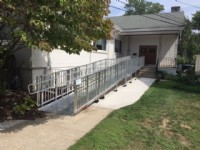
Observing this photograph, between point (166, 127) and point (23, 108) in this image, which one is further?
point (23, 108)

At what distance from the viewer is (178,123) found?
7.39 meters

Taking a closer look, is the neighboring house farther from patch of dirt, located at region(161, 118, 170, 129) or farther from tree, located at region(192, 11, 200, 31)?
tree, located at region(192, 11, 200, 31)

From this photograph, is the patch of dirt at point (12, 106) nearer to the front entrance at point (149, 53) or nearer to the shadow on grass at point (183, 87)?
the shadow on grass at point (183, 87)

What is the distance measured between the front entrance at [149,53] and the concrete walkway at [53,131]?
607 inches

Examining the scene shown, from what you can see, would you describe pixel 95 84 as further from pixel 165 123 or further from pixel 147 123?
pixel 165 123

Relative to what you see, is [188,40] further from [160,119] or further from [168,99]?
[160,119]

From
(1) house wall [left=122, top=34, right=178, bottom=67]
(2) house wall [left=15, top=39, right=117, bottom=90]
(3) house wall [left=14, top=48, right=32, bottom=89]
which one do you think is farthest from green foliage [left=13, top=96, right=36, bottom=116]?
(1) house wall [left=122, top=34, right=178, bottom=67]

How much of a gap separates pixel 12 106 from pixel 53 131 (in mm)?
2606

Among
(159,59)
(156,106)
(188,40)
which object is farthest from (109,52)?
(188,40)

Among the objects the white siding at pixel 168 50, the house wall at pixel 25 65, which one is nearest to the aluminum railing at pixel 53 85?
the house wall at pixel 25 65

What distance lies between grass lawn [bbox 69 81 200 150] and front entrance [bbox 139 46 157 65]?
1420 cm

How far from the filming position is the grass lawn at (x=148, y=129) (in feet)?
18.9

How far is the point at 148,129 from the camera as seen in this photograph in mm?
6809

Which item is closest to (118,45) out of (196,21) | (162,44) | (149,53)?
(149,53)
